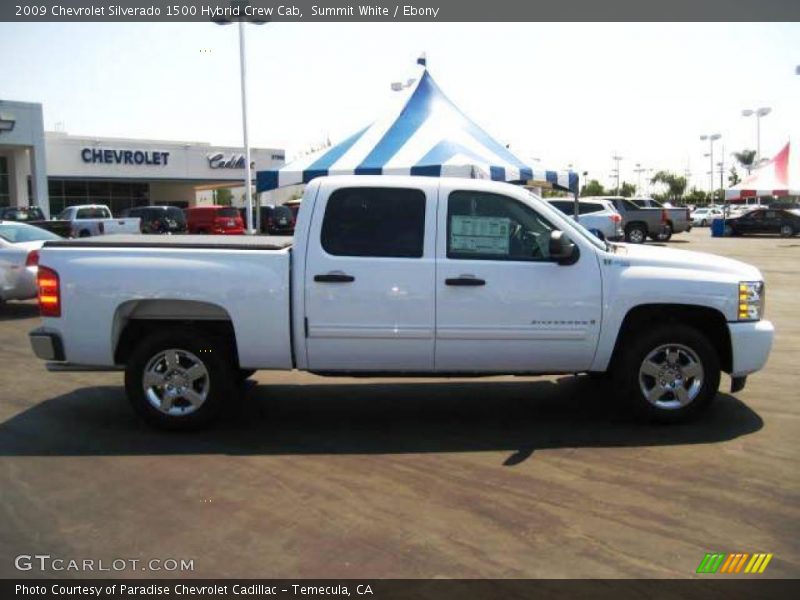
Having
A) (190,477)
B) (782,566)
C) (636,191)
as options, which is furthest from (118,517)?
(636,191)

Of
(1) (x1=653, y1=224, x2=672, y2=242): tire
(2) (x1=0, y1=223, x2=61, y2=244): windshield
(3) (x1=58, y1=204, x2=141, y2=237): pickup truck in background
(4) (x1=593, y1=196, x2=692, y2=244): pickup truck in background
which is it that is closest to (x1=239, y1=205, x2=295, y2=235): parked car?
(3) (x1=58, y1=204, x2=141, y2=237): pickup truck in background

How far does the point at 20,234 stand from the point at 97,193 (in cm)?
3671

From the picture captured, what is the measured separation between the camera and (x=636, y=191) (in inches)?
4552

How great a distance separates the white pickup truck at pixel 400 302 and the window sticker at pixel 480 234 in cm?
1

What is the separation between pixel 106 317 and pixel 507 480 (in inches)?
127

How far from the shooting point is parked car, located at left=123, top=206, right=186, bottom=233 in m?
29.7

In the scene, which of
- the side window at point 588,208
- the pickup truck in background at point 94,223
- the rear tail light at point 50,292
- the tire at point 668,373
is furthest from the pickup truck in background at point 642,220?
the rear tail light at point 50,292

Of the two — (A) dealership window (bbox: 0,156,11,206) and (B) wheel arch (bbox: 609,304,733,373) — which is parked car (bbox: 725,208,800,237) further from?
(A) dealership window (bbox: 0,156,11,206)

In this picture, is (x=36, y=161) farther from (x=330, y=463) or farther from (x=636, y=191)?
(x=636, y=191)

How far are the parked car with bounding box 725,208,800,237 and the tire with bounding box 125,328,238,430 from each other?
3813 centimetres

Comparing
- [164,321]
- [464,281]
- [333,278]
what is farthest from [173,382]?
[464,281]

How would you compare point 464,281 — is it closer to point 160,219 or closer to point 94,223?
point 94,223

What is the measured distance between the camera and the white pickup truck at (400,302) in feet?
18.8

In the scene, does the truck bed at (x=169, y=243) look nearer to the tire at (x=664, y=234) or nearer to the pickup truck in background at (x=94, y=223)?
the pickup truck in background at (x=94, y=223)
